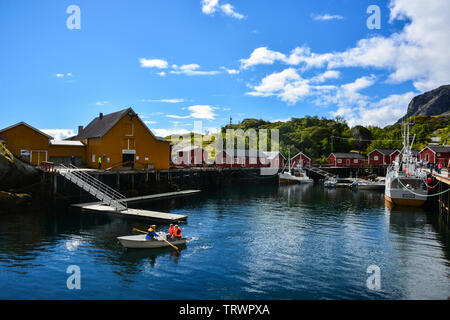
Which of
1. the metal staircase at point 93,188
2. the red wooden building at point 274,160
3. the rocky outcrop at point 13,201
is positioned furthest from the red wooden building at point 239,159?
the rocky outcrop at point 13,201

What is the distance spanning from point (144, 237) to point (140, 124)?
28.8 metres

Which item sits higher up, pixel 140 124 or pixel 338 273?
pixel 140 124

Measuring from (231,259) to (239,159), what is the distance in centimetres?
6616

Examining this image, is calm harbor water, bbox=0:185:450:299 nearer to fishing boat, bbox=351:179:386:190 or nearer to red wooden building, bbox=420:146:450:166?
fishing boat, bbox=351:179:386:190

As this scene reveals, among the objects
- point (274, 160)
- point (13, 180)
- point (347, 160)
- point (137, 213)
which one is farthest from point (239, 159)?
point (13, 180)

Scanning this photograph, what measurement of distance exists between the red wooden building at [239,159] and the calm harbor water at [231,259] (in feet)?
169

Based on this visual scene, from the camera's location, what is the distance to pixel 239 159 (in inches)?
3287

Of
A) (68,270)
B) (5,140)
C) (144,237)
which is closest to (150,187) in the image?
(5,140)

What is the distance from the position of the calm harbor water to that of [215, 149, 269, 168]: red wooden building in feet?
169

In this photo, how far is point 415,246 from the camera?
832 inches

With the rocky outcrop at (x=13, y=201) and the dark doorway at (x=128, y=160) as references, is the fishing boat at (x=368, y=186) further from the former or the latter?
the rocky outcrop at (x=13, y=201)
